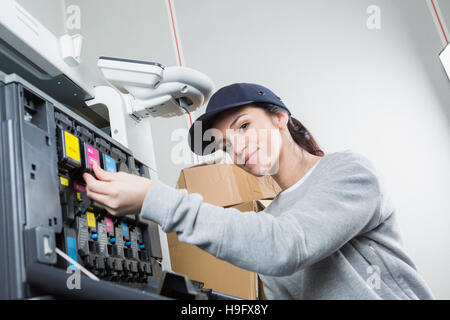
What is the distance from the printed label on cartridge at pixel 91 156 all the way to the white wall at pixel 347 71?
1.24 meters

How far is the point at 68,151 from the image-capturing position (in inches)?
30.7

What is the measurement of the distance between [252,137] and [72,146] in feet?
1.50

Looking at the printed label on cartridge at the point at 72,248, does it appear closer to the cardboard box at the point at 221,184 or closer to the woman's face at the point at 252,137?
the woman's face at the point at 252,137

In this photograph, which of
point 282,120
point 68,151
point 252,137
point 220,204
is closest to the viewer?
point 68,151

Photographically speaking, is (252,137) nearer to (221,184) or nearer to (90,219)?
(90,219)

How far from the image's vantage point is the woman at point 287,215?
646 millimetres

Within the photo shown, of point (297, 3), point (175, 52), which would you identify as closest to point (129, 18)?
point (175, 52)

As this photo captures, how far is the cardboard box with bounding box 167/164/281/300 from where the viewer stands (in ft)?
4.44

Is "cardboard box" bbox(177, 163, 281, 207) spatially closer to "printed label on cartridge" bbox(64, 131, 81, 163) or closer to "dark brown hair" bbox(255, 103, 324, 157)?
"dark brown hair" bbox(255, 103, 324, 157)

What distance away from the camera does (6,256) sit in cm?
57

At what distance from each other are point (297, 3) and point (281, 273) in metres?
1.99

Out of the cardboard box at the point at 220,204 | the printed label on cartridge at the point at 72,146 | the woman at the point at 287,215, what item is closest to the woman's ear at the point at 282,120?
the woman at the point at 287,215

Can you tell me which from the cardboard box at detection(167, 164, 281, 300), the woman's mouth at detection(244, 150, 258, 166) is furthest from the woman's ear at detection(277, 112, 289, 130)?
the cardboard box at detection(167, 164, 281, 300)

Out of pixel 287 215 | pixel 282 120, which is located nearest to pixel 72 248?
pixel 287 215
